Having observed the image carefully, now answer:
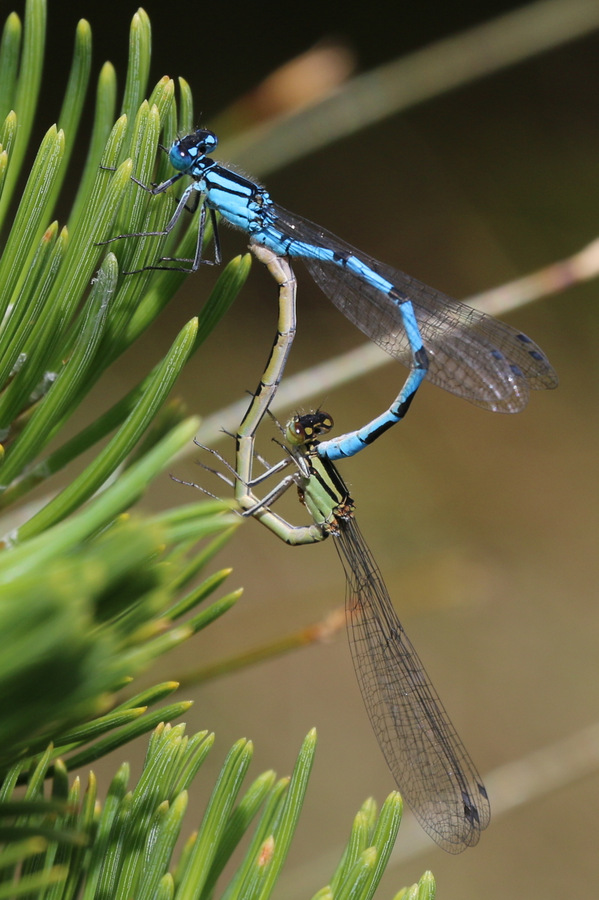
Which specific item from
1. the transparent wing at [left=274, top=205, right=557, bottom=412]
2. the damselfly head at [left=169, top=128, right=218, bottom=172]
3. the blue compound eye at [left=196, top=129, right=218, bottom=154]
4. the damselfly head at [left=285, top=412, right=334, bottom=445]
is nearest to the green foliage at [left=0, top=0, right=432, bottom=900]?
the damselfly head at [left=169, top=128, right=218, bottom=172]

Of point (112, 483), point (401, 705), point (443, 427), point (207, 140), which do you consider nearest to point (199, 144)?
point (207, 140)

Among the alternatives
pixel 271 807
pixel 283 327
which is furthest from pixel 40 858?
pixel 283 327

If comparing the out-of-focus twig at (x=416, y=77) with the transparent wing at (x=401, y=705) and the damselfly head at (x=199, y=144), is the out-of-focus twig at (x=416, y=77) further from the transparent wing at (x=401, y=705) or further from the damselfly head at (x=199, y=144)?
the transparent wing at (x=401, y=705)

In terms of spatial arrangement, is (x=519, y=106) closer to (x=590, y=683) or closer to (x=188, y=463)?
(x=188, y=463)

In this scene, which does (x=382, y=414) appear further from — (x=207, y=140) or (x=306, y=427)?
(x=207, y=140)

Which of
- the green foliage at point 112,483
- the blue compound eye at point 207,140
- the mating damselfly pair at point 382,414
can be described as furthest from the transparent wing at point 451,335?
the green foliage at point 112,483

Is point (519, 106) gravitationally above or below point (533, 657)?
above
